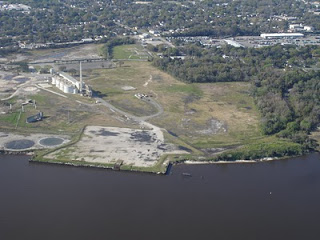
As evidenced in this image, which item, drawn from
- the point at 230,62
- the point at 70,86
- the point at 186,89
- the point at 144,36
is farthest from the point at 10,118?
the point at 144,36

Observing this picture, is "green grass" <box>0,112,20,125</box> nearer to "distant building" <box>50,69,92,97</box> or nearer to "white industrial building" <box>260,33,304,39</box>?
"distant building" <box>50,69,92,97</box>

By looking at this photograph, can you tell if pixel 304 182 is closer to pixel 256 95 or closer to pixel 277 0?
pixel 256 95

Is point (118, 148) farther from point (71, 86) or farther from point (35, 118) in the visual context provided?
point (71, 86)

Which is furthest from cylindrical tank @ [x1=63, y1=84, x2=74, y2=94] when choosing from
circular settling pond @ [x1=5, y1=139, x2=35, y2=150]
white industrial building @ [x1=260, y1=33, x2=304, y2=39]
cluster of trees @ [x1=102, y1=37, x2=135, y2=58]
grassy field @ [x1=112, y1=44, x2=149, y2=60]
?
white industrial building @ [x1=260, y1=33, x2=304, y2=39]

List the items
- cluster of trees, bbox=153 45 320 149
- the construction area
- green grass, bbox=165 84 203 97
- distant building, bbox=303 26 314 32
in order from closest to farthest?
1. the construction area
2. cluster of trees, bbox=153 45 320 149
3. green grass, bbox=165 84 203 97
4. distant building, bbox=303 26 314 32

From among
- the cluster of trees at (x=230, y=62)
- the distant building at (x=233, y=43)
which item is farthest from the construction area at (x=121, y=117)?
the distant building at (x=233, y=43)

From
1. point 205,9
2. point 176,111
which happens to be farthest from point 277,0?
point 176,111
